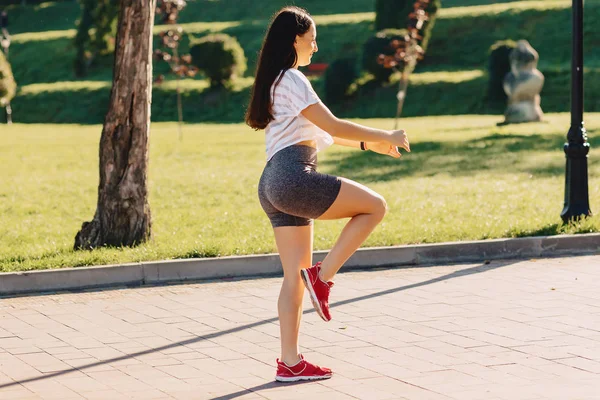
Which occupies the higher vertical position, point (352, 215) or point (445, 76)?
point (445, 76)

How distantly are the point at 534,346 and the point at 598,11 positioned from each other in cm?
4010

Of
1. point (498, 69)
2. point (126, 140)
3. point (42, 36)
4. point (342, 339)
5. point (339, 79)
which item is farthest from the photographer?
point (42, 36)

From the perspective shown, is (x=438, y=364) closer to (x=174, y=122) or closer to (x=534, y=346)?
(x=534, y=346)

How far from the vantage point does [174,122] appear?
36219 mm

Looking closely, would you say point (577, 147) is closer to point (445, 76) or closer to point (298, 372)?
point (298, 372)

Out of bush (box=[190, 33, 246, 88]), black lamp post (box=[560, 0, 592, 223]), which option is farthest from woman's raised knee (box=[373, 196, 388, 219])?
bush (box=[190, 33, 246, 88])

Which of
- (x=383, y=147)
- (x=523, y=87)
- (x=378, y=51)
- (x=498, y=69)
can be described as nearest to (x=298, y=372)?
(x=383, y=147)

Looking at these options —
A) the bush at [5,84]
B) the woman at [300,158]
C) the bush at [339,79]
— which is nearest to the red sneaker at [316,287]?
the woman at [300,158]

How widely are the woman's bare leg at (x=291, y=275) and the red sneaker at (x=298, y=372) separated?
Result: 28mm

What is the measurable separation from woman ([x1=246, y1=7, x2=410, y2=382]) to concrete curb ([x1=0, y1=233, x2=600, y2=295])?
3.67 m

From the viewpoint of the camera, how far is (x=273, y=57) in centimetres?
556

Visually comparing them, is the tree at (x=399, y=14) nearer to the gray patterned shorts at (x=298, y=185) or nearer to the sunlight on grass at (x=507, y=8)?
the sunlight on grass at (x=507, y=8)

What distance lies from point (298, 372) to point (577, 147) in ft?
20.4

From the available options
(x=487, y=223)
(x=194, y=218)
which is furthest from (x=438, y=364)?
(x=194, y=218)
